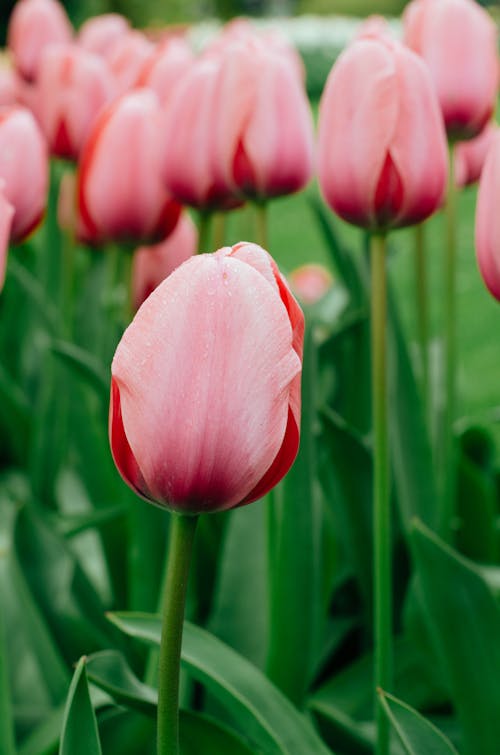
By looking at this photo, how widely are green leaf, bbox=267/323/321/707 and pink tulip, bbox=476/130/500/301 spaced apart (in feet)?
0.76

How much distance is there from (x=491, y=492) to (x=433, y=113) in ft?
2.18

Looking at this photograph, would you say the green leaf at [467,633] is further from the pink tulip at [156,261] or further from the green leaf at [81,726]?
the pink tulip at [156,261]

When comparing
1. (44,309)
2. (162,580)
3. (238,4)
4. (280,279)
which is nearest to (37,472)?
(44,309)

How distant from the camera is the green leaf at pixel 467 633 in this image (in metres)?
0.85

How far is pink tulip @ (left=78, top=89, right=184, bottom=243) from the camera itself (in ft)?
3.52

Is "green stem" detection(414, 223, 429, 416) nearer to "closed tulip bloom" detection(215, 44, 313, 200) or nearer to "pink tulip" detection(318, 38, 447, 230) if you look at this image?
"closed tulip bloom" detection(215, 44, 313, 200)

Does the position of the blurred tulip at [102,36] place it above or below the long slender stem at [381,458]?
below

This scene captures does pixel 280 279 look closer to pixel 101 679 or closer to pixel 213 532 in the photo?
pixel 101 679

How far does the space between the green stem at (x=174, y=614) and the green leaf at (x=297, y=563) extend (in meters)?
0.35

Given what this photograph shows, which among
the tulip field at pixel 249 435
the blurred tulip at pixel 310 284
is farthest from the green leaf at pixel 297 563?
the blurred tulip at pixel 310 284

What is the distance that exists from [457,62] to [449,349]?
28cm

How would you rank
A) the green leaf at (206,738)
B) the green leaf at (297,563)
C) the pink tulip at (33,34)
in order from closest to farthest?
the green leaf at (206,738)
the green leaf at (297,563)
the pink tulip at (33,34)

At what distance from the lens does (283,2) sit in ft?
70.7

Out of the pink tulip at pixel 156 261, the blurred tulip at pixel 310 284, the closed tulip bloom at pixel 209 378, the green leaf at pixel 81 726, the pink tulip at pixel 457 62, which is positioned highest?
the closed tulip bloom at pixel 209 378
